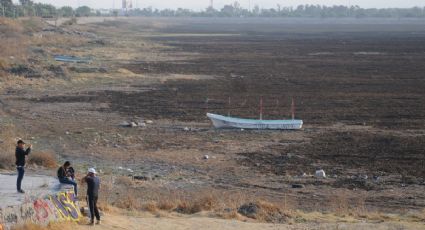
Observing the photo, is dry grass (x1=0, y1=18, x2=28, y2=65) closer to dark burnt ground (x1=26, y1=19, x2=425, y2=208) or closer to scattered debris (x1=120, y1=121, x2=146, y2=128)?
dark burnt ground (x1=26, y1=19, x2=425, y2=208)

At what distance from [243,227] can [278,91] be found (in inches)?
1086

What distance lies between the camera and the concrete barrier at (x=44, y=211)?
575 inches

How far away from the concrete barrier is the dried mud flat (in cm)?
483

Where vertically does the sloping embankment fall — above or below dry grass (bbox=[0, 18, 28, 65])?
above

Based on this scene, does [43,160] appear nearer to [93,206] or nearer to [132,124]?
[93,206]

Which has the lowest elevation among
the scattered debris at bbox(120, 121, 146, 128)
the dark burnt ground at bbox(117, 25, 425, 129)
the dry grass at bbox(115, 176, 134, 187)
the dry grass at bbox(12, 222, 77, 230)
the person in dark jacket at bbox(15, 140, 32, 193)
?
the dark burnt ground at bbox(117, 25, 425, 129)

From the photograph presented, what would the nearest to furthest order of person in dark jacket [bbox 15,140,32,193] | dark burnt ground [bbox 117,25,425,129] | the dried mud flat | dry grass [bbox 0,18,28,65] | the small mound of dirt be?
person in dark jacket [bbox 15,140,32,193]
the small mound of dirt
the dried mud flat
dark burnt ground [bbox 117,25,425,129]
dry grass [bbox 0,18,28,65]

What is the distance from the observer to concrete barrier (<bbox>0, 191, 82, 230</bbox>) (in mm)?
14617

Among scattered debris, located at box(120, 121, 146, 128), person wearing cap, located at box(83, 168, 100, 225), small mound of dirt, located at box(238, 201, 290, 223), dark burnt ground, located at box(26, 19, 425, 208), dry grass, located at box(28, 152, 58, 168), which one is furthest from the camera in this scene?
scattered debris, located at box(120, 121, 146, 128)

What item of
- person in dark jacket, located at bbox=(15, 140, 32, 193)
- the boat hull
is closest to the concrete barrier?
person in dark jacket, located at bbox=(15, 140, 32, 193)

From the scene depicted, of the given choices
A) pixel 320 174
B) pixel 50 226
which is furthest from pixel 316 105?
pixel 50 226

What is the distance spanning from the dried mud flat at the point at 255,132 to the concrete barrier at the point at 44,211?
15.8 ft

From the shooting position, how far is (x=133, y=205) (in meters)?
17.9

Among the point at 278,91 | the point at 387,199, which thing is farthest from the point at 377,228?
the point at 278,91
